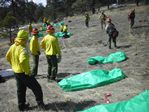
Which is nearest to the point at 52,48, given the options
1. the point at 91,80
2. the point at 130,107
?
the point at 91,80

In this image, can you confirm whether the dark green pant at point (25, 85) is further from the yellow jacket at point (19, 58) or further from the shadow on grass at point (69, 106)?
the shadow on grass at point (69, 106)

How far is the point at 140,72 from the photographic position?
11352mm

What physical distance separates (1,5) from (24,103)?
64.8 metres

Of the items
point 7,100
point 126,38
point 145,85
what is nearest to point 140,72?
point 145,85

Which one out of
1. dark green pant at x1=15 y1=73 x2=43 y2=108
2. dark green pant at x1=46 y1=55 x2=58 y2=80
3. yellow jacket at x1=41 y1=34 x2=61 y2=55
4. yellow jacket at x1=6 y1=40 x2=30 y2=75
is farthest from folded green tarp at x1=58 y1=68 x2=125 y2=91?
yellow jacket at x1=6 y1=40 x2=30 y2=75

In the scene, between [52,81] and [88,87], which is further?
[52,81]

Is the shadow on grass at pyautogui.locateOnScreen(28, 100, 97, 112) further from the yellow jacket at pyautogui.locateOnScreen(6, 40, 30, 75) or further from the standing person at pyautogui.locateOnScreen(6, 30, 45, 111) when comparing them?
the yellow jacket at pyautogui.locateOnScreen(6, 40, 30, 75)

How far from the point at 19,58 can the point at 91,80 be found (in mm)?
3232

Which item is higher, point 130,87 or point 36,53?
point 36,53

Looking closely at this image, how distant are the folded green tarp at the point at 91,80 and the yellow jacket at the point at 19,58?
237 cm

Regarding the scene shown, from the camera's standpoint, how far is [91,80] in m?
10.0

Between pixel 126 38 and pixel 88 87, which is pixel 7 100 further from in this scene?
pixel 126 38

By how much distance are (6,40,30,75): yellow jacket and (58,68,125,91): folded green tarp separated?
2.37 metres

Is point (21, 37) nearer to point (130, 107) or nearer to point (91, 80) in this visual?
point (130, 107)
